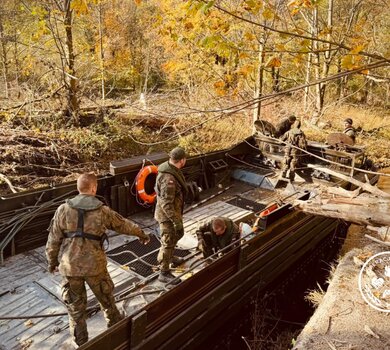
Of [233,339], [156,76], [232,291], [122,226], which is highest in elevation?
[156,76]

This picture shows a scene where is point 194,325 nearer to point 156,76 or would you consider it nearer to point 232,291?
point 232,291

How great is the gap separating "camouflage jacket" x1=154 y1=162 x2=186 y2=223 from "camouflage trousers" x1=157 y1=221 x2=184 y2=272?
0.32 feet

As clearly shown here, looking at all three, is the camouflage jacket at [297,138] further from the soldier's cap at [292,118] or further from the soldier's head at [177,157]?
the soldier's head at [177,157]

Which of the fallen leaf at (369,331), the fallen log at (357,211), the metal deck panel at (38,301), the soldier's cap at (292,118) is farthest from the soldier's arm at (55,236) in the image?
the soldier's cap at (292,118)

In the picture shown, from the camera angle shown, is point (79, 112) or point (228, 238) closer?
point (228, 238)

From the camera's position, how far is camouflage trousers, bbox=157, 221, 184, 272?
4566 millimetres

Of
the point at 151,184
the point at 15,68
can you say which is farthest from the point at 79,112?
the point at 151,184

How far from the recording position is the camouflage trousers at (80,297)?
133 inches

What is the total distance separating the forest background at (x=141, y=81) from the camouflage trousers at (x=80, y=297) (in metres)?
2.29

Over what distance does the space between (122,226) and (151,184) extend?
3051 mm

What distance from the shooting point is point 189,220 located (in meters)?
6.50

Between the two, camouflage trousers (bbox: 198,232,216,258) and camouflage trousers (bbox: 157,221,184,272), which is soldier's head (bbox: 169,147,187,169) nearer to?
camouflage trousers (bbox: 157,221,184,272)

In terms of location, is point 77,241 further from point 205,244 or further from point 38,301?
point 205,244

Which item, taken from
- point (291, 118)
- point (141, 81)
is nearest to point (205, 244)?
point (291, 118)
